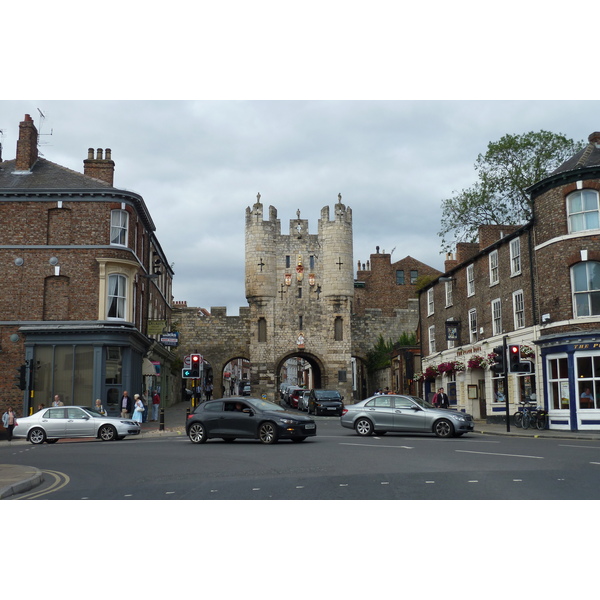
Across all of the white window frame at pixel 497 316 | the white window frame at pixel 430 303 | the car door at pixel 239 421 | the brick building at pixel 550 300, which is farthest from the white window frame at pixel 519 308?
the car door at pixel 239 421

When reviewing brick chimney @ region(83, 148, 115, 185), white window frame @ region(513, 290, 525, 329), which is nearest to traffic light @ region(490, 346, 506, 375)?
white window frame @ region(513, 290, 525, 329)

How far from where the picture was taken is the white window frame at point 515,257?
29.1 metres

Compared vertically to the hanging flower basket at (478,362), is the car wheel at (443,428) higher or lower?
lower

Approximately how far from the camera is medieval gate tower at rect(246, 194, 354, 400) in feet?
190

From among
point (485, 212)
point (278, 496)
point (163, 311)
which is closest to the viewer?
point (278, 496)

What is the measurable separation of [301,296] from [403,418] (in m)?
37.6

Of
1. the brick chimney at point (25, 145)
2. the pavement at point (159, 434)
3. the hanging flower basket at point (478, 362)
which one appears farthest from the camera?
the brick chimney at point (25, 145)

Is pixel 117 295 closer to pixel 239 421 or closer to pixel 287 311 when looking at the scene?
pixel 239 421

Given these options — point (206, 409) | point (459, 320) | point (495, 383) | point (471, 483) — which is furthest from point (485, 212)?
point (471, 483)

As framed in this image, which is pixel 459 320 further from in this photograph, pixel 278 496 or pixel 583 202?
pixel 278 496

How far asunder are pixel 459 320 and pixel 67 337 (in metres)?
19.3

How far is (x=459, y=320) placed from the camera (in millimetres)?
35906

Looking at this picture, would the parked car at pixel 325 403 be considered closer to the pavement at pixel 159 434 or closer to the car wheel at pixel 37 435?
the pavement at pixel 159 434

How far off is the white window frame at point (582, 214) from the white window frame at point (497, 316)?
20.4 feet
